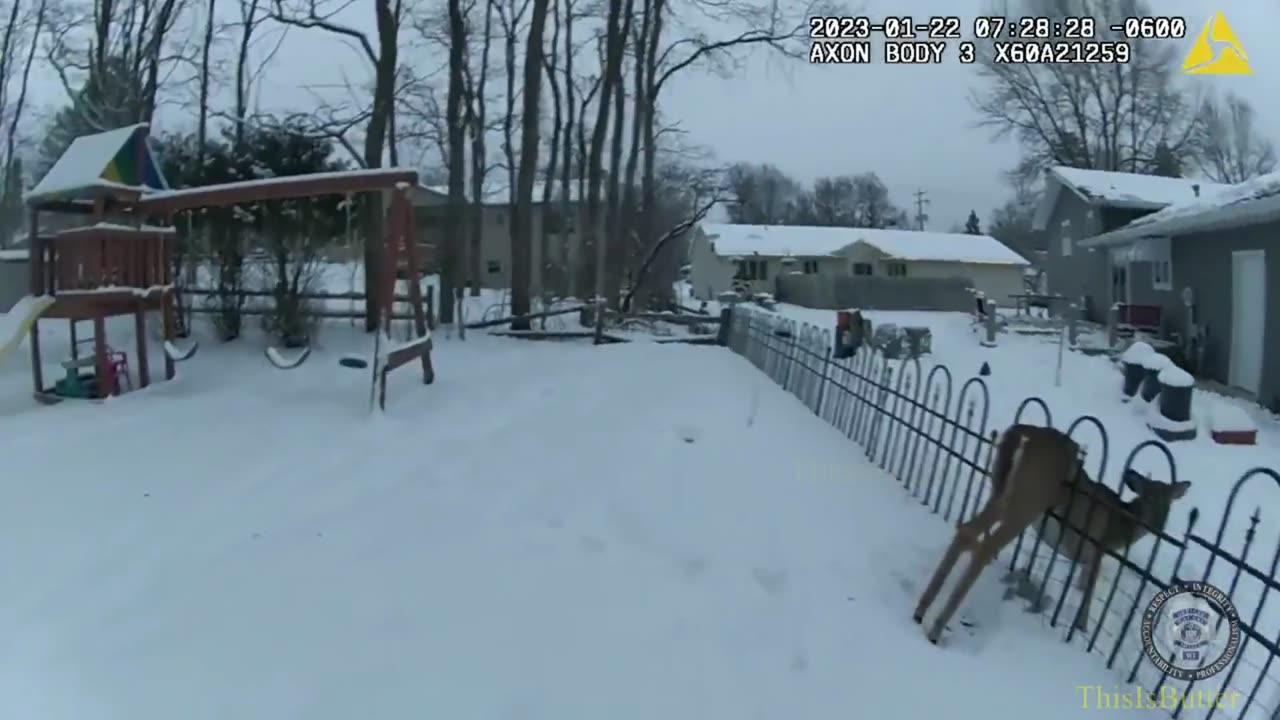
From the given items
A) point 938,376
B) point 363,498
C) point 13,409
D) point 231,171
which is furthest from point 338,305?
point 363,498

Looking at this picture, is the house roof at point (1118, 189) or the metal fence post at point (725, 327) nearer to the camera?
the metal fence post at point (725, 327)

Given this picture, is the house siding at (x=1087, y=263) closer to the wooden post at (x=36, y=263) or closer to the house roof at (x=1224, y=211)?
the house roof at (x=1224, y=211)

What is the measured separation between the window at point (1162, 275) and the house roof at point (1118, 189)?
6349 millimetres

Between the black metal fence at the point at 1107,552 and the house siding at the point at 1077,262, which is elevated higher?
the house siding at the point at 1077,262

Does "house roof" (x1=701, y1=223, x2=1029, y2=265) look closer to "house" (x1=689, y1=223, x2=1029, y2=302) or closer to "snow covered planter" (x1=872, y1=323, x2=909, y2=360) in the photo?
"house" (x1=689, y1=223, x2=1029, y2=302)

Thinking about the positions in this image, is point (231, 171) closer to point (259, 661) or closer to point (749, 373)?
point (749, 373)

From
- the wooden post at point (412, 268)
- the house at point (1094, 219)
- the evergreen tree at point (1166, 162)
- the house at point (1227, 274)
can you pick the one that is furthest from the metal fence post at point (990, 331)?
the evergreen tree at point (1166, 162)

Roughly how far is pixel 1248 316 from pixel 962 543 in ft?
42.0

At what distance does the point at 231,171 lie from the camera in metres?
13.0

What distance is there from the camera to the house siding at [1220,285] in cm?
1273

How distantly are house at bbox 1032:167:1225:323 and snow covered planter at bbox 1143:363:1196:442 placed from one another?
11889mm

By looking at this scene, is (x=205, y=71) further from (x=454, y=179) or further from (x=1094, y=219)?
(x=1094, y=219)

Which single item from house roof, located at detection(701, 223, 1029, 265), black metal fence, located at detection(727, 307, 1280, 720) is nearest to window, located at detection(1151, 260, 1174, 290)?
black metal fence, located at detection(727, 307, 1280, 720)

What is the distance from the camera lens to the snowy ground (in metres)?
3.16
